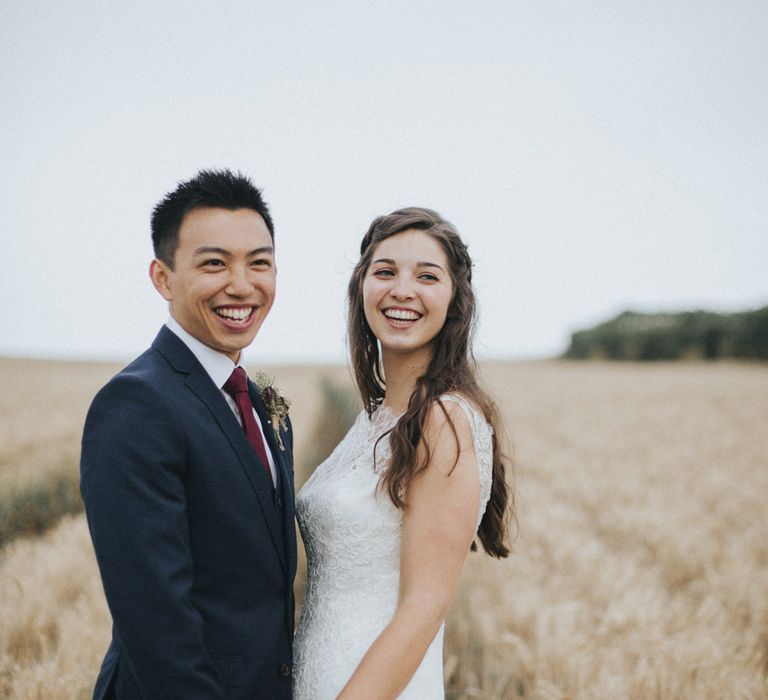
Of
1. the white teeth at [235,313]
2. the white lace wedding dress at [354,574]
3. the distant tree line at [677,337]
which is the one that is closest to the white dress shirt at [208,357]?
the white teeth at [235,313]

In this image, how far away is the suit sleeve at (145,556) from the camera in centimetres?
172

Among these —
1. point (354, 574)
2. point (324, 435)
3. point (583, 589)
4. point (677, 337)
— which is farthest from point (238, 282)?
point (677, 337)

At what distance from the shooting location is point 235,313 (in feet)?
7.25

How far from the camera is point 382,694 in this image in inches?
80.8

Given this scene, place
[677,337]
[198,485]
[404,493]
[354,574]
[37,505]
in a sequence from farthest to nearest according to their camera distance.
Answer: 1. [677,337]
2. [37,505]
3. [354,574]
4. [404,493]
5. [198,485]

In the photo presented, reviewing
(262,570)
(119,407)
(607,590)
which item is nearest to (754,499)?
(607,590)

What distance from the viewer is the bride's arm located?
2090 mm

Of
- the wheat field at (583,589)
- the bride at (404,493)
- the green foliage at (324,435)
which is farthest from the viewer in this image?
the green foliage at (324,435)

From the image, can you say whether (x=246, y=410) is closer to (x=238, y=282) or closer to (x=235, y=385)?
(x=235, y=385)

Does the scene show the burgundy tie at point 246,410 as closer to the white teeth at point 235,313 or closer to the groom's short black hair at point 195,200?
the white teeth at point 235,313

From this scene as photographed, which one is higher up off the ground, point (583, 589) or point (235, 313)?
point (235, 313)

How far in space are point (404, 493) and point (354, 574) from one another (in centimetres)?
46

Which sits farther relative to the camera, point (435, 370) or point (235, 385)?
point (435, 370)

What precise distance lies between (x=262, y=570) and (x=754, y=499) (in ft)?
27.0
